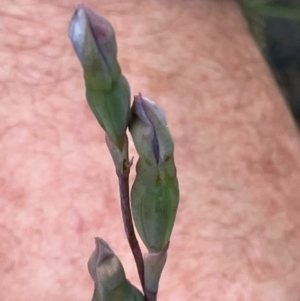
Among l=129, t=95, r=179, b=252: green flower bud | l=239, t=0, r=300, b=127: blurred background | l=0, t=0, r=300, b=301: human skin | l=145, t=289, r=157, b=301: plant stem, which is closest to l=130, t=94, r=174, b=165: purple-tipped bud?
l=129, t=95, r=179, b=252: green flower bud

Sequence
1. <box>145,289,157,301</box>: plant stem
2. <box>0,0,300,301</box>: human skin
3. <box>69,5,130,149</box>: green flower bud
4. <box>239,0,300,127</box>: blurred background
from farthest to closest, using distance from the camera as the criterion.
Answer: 1. <box>239,0,300,127</box>: blurred background
2. <box>0,0,300,301</box>: human skin
3. <box>145,289,157,301</box>: plant stem
4. <box>69,5,130,149</box>: green flower bud

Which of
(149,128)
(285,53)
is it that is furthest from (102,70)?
(285,53)

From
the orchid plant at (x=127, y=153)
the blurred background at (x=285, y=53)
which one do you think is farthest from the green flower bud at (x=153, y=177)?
the blurred background at (x=285, y=53)

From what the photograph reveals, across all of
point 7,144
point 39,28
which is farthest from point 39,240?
point 39,28

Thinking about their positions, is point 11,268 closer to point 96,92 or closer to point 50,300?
point 50,300

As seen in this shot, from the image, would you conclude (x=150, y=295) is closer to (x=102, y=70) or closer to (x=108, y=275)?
(x=108, y=275)

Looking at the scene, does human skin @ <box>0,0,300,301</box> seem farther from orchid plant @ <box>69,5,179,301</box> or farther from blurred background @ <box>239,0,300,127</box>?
orchid plant @ <box>69,5,179,301</box>
